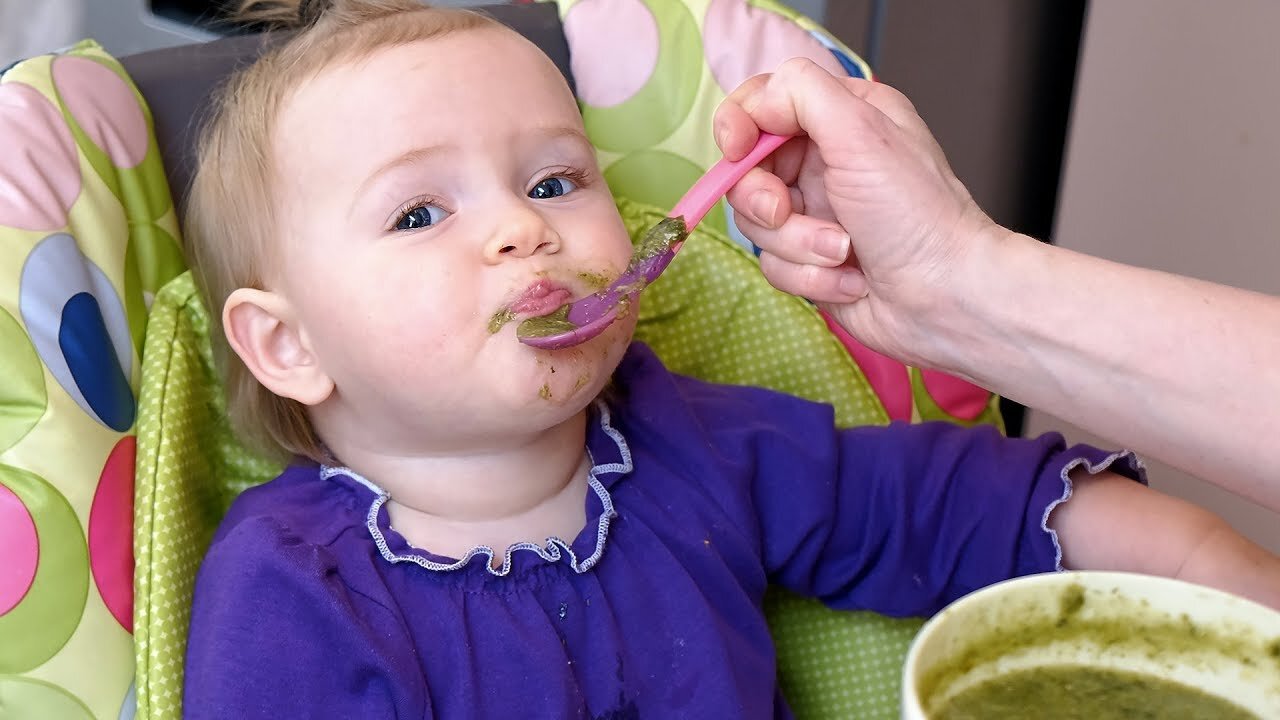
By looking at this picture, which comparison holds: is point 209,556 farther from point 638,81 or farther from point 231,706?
point 638,81

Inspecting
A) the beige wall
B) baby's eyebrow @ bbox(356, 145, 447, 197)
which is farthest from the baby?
the beige wall

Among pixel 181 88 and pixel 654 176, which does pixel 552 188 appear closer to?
pixel 654 176

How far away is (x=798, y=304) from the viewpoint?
1147mm

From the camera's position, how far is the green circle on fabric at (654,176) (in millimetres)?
1207

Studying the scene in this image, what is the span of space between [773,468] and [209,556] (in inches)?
17.1

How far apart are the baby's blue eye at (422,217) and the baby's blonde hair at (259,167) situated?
11 centimetres

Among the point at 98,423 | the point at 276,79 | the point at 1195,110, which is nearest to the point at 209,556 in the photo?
the point at 98,423

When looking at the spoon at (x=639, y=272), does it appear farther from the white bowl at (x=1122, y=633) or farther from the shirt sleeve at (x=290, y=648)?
the white bowl at (x=1122, y=633)

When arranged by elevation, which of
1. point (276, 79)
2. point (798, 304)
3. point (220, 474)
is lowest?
point (220, 474)

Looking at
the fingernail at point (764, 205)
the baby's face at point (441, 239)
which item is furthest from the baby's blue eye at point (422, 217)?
the fingernail at point (764, 205)

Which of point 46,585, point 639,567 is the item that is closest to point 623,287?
Answer: point 639,567

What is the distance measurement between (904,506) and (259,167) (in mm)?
555

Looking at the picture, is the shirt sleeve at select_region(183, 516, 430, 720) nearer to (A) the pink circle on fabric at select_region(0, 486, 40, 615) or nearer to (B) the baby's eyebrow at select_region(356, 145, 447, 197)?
(A) the pink circle on fabric at select_region(0, 486, 40, 615)

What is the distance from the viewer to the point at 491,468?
37.5 inches
